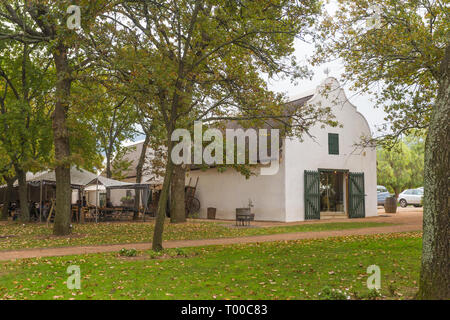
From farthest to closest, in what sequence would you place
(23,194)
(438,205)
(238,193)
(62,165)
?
(238,193) → (23,194) → (62,165) → (438,205)

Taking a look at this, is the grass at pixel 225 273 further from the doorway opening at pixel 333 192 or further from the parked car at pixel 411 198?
the parked car at pixel 411 198

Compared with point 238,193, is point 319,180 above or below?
above

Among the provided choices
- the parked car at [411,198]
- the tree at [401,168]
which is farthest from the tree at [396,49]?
the tree at [401,168]

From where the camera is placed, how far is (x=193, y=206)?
26.4 m

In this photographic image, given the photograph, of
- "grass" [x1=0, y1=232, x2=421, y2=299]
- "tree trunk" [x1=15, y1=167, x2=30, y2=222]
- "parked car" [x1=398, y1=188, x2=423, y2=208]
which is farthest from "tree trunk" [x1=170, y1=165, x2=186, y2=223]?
"parked car" [x1=398, y1=188, x2=423, y2=208]

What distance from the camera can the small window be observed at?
21.8 metres

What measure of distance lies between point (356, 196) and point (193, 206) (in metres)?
10.0

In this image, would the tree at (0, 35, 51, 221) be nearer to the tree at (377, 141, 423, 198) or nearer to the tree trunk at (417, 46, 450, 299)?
the tree trunk at (417, 46, 450, 299)

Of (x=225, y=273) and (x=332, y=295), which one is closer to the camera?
(x=332, y=295)

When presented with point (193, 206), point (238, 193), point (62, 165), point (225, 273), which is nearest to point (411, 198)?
point (238, 193)

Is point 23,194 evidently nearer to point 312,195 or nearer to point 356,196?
point 312,195

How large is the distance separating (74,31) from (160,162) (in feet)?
45.5

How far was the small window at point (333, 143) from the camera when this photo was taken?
21766mm

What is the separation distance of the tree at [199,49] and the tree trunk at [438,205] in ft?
19.5
